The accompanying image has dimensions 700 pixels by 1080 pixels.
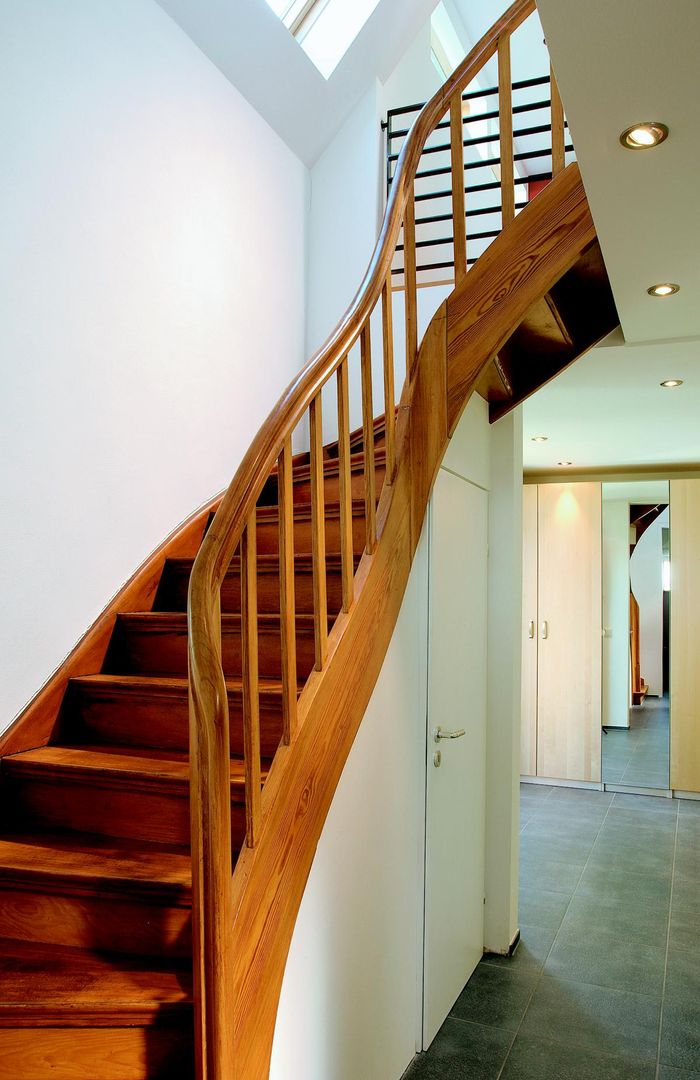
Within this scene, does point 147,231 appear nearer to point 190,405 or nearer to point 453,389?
point 190,405

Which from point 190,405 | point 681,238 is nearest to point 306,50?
point 190,405

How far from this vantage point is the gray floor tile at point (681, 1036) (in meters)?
2.55

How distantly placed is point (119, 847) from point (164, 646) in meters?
0.78

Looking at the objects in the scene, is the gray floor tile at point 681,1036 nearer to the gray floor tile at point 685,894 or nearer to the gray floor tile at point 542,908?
the gray floor tile at point 542,908

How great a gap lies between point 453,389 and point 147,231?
126 centimetres

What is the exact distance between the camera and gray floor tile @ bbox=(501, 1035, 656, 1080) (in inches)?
97.0

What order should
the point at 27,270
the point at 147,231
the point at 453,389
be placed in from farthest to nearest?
the point at 147,231, the point at 453,389, the point at 27,270

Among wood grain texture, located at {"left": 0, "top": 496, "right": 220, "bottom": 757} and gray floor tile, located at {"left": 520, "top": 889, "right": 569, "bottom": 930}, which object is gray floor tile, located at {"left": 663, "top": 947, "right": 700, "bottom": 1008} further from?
wood grain texture, located at {"left": 0, "top": 496, "right": 220, "bottom": 757}

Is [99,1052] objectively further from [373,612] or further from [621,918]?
[621,918]

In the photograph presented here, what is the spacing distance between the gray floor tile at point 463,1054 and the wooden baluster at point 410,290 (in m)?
2.16

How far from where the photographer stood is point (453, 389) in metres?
2.69

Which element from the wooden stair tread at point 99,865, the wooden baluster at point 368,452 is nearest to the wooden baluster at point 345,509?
the wooden baluster at point 368,452

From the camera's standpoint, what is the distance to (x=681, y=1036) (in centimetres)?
269

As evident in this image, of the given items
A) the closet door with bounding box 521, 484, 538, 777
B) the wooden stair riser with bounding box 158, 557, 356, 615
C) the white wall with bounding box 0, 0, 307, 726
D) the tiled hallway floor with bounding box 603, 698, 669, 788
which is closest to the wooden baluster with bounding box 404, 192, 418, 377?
the wooden stair riser with bounding box 158, 557, 356, 615
